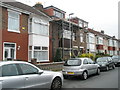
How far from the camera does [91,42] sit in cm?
3356

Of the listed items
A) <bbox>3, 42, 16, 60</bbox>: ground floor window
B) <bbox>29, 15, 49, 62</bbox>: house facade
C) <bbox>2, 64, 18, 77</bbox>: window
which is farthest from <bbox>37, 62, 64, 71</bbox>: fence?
<bbox>2, 64, 18, 77</bbox>: window

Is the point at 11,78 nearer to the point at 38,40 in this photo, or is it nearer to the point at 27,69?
the point at 27,69

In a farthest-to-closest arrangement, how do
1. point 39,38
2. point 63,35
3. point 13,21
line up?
point 63,35 → point 39,38 → point 13,21

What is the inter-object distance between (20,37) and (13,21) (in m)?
1.82

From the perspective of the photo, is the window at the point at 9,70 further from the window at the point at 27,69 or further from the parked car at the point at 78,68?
the parked car at the point at 78,68

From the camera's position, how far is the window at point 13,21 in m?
14.9

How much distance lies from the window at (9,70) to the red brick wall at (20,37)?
9377mm

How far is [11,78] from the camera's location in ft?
17.5

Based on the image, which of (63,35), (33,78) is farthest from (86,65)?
(63,35)

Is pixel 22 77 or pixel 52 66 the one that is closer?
pixel 22 77

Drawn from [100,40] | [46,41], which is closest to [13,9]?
[46,41]

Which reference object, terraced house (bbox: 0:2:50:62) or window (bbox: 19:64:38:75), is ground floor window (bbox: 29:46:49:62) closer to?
terraced house (bbox: 0:2:50:62)

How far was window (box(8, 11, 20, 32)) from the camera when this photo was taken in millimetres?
14869

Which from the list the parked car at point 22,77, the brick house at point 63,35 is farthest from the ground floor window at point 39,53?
the parked car at point 22,77
